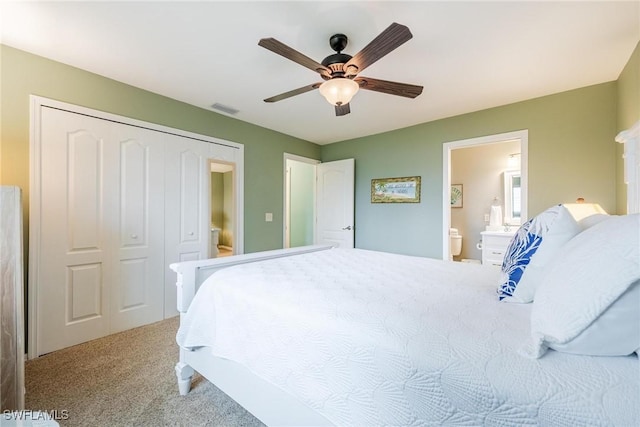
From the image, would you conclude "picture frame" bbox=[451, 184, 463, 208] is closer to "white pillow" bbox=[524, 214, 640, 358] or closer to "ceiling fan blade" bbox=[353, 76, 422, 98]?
"ceiling fan blade" bbox=[353, 76, 422, 98]

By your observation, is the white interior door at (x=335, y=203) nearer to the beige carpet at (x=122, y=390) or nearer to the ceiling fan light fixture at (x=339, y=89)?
the ceiling fan light fixture at (x=339, y=89)

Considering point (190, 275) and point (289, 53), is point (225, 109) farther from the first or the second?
point (190, 275)

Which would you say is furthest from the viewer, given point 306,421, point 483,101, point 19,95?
point 483,101

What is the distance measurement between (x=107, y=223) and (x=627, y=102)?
15.3 feet

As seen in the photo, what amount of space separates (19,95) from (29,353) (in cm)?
204

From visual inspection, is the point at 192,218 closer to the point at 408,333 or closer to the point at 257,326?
the point at 257,326

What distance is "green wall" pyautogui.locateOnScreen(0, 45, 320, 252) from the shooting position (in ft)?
6.67

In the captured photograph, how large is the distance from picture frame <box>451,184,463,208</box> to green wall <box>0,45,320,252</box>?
290 centimetres

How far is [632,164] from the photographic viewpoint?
75.8 inches

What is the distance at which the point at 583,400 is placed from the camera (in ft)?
1.93

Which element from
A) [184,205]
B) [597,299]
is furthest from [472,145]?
[184,205]

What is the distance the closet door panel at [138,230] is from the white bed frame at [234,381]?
4.24ft

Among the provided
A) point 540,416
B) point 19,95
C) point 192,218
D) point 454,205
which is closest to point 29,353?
point 192,218

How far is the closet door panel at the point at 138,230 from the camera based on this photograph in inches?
101
